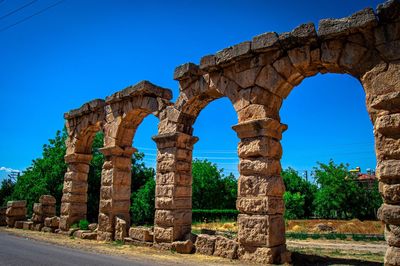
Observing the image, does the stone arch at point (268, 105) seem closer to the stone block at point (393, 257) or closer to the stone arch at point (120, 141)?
the stone block at point (393, 257)

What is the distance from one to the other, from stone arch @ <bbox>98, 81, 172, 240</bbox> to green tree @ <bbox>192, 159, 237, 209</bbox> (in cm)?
2048

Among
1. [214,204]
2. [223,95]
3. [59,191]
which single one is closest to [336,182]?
[214,204]

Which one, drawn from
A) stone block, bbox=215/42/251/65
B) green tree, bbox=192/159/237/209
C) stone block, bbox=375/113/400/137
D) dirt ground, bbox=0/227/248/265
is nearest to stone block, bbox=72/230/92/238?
dirt ground, bbox=0/227/248/265

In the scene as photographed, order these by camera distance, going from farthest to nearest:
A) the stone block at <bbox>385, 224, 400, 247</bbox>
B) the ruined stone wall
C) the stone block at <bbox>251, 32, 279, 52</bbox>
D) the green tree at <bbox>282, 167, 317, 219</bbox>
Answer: the green tree at <bbox>282, 167, 317, 219</bbox>
the ruined stone wall
the stone block at <bbox>251, 32, 279, 52</bbox>
the stone block at <bbox>385, 224, 400, 247</bbox>

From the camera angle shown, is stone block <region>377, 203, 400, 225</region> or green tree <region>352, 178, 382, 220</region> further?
green tree <region>352, 178, 382, 220</region>

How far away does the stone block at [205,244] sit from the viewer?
811 cm

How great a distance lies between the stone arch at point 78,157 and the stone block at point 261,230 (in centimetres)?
734

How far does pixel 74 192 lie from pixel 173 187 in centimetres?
578

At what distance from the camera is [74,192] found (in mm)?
13219

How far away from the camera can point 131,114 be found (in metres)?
11.4

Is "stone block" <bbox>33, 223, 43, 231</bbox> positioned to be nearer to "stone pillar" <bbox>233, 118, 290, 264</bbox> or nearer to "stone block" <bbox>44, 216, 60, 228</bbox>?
"stone block" <bbox>44, 216, 60, 228</bbox>

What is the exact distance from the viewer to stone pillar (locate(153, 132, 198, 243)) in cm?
910

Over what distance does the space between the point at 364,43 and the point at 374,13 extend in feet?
1.83

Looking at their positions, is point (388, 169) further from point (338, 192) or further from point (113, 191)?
point (338, 192)
